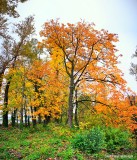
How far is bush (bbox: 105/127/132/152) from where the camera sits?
13.7m

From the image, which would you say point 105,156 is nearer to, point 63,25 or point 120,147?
point 120,147

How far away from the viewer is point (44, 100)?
25.4 meters

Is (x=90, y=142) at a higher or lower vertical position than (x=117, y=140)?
higher

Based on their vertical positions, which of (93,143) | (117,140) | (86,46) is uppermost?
(86,46)

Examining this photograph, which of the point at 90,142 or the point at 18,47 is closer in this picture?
the point at 90,142

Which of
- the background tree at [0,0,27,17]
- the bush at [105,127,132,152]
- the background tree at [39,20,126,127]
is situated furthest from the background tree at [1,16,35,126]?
the bush at [105,127,132,152]

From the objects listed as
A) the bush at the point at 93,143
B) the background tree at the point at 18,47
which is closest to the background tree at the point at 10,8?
the bush at the point at 93,143

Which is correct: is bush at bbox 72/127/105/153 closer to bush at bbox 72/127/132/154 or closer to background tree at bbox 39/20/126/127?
bush at bbox 72/127/132/154

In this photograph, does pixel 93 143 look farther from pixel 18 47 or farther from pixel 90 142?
pixel 18 47

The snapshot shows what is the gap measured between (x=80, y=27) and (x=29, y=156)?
12.6 m

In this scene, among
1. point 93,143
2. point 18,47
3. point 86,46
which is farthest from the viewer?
point 18,47

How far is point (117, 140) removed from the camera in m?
14.3

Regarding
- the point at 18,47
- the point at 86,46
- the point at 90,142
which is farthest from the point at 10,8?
the point at 18,47

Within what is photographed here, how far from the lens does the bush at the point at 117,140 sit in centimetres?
1373
